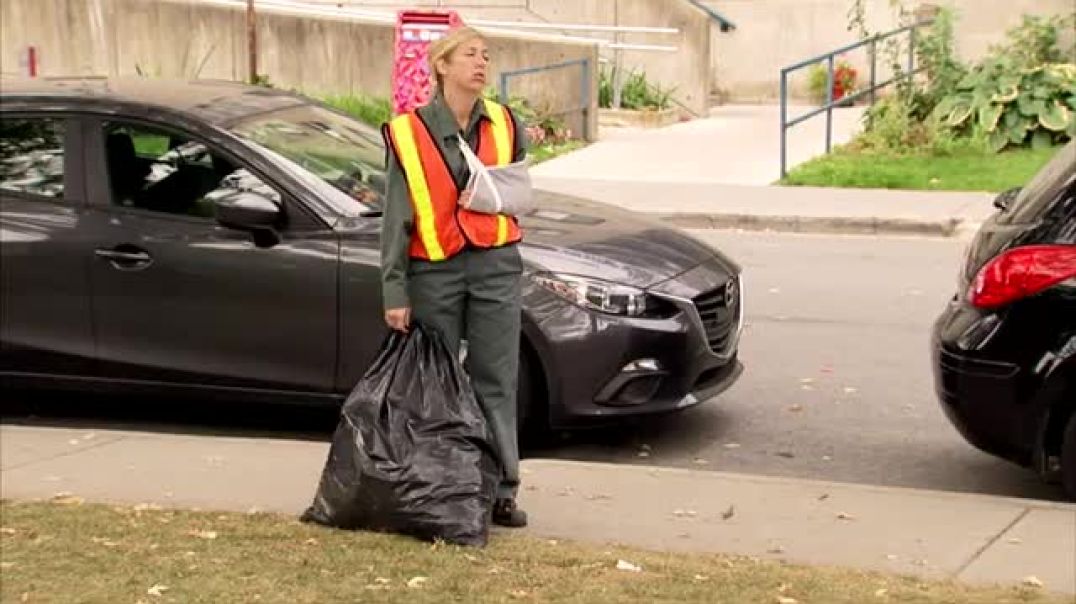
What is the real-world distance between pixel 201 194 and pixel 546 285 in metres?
1.72

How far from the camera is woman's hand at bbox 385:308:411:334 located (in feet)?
18.3

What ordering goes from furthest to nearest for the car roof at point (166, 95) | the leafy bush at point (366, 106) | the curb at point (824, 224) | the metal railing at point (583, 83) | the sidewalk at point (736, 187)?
the metal railing at point (583, 83) < the leafy bush at point (366, 106) < the sidewalk at point (736, 187) < the curb at point (824, 224) < the car roof at point (166, 95)

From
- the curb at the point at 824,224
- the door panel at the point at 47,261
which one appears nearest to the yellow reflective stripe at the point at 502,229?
the door panel at the point at 47,261

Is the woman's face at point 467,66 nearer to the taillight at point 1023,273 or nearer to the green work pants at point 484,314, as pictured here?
the green work pants at point 484,314

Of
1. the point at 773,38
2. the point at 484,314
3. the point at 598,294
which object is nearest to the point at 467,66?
the point at 484,314

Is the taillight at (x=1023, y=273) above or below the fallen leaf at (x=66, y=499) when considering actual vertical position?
above

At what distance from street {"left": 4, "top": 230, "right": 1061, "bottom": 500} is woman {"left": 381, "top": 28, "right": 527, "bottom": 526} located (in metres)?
1.91

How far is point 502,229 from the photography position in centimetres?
562

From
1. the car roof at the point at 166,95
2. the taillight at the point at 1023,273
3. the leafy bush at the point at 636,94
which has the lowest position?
the leafy bush at the point at 636,94

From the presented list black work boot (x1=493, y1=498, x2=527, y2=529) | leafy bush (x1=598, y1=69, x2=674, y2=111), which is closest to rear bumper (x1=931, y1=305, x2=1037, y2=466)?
black work boot (x1=493, y1=498, x2=527, y2=529)

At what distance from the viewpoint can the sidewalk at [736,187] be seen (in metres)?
15.6

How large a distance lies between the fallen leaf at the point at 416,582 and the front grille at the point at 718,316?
2.51 meters

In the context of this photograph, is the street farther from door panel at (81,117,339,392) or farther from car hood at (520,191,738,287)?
car hood at (520,191,738,287)

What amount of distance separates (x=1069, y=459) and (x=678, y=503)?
1.47 m
